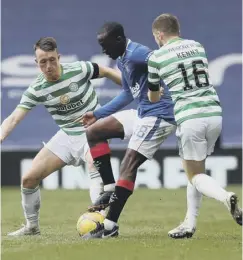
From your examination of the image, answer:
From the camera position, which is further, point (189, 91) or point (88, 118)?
point (88, 118)

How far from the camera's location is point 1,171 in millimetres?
15703

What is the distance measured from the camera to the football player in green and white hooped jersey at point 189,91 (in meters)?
7.25

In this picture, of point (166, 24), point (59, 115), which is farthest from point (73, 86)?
point (166, 24)

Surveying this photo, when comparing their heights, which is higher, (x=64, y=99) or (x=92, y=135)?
(x=64, y=99)

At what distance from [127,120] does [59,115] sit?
0.85 meters

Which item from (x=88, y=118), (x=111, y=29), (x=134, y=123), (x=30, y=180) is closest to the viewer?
(x=111, y=29)

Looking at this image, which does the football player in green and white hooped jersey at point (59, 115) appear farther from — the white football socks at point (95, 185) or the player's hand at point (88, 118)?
the player's hand at point (88, 118)

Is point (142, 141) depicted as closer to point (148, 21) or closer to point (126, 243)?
point (126, 243)

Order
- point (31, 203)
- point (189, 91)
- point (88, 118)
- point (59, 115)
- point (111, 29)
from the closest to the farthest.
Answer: point (189, 91), point (111, 29), point (88, 118), point (31, 203), point (59, 115)

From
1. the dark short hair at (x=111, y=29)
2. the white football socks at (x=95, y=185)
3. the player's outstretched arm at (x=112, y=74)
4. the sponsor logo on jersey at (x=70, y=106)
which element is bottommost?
the white football socks at (x=95, y=185)

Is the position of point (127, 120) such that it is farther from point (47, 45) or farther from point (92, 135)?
point (47, 45)

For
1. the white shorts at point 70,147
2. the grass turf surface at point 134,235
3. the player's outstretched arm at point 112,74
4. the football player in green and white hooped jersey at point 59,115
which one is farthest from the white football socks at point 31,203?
the player's outstretched arm at point 112,74

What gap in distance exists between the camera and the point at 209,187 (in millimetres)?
7160

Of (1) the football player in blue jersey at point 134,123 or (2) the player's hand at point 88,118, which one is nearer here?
(1) the football player in blue jersey at point 134,123
